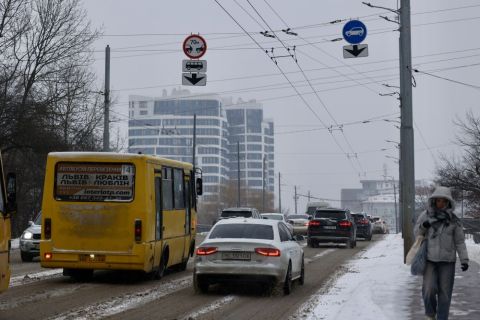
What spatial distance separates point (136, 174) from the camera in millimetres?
16859

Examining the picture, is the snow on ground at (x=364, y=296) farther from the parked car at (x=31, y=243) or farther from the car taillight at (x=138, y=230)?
the parked car at (x=31, y=243)

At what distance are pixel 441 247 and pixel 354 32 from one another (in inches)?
563

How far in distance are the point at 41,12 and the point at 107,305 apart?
3299 cm

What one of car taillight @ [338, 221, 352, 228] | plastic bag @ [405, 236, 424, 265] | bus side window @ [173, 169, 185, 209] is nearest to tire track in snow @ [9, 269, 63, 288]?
bus side window @ [173, 169, 185, 209]

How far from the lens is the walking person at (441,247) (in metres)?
9.92

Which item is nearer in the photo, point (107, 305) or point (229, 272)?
point (107, 305)

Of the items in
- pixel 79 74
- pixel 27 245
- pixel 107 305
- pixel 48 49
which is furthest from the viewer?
pixel 79 74

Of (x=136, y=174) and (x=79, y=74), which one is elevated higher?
(x=79, y=74)

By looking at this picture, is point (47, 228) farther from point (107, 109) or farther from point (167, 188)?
point (107, 109)

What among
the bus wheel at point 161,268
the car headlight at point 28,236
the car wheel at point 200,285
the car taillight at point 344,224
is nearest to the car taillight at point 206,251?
the car wheel at point 200,285

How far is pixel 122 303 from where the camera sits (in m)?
13.6

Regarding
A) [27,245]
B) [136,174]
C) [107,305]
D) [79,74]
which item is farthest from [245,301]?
[79,74]

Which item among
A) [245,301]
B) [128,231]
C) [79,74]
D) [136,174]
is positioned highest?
[79,74]

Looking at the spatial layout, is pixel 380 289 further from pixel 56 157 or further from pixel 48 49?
pixel 48 49
